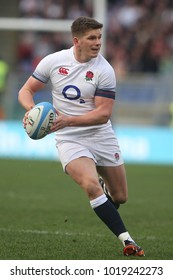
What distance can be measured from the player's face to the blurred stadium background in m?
11.3

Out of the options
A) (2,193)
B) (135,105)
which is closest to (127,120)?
(135,105)

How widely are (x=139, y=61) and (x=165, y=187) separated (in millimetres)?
10607

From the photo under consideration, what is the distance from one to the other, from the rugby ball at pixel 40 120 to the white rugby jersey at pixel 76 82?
367 millimetres

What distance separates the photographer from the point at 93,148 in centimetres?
855

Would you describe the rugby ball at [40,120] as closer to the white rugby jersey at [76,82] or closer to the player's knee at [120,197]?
the white rugby jersey at [76,82]

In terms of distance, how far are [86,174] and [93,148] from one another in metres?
0.44

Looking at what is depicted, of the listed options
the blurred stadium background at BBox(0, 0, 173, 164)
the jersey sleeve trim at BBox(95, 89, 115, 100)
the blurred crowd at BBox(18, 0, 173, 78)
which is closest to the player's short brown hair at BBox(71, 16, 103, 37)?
the jersey sleeve trim at BBox(95, 89, 115, 100)

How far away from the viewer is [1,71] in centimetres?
2098

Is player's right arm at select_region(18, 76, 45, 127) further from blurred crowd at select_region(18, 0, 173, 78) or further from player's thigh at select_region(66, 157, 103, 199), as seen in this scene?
blurred crowd at select_region(18, 0, 173, 78)

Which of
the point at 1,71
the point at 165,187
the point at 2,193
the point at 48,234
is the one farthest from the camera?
the point at 1,71

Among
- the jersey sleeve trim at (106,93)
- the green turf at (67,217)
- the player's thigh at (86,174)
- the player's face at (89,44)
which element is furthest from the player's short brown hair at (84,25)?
the green turf at (67,217)

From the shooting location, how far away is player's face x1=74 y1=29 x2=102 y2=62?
27.2 feet
